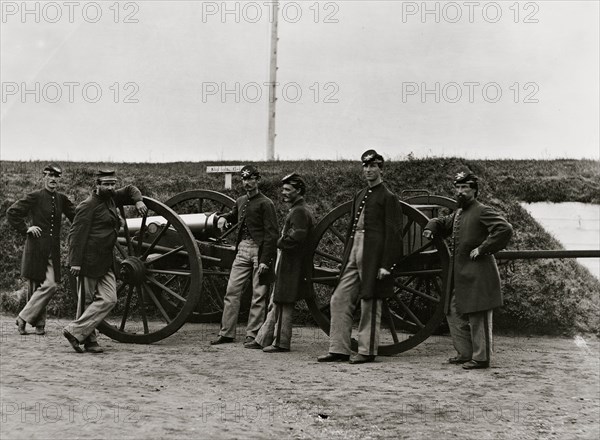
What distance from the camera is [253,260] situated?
7695 mm

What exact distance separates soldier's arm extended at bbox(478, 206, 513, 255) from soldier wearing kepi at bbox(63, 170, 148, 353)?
331 cm

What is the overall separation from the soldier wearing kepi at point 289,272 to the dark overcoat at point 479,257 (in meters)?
1.42

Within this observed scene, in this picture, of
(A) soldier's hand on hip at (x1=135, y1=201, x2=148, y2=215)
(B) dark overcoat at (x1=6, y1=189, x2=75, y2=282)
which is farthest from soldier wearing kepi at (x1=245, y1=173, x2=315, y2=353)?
(B) dark overcoat at (x1=6, y1=189, x2=75, y2=282)

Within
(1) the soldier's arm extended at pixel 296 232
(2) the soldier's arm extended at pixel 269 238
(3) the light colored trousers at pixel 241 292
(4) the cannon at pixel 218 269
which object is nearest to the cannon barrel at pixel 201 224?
(4) the cannon at pixel 218 269

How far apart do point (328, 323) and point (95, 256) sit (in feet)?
7.66

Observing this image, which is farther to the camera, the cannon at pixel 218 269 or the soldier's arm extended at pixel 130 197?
the soldier's arm extended at pixel 130 197

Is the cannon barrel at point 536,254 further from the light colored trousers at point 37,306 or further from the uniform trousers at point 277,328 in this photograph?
the light colored trousers at point 37,306

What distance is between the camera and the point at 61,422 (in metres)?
4.50

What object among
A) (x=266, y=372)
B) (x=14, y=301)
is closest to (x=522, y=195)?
(x=266, y=372)

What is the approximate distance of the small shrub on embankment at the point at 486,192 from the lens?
28.1 feet

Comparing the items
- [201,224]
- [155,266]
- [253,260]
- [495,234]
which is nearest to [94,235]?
[155,266]

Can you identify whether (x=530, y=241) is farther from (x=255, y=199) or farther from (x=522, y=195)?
(x=255, y=199)

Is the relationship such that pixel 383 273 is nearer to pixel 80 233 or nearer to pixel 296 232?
pixel 296 232

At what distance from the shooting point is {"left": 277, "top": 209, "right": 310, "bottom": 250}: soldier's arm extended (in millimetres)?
7098
